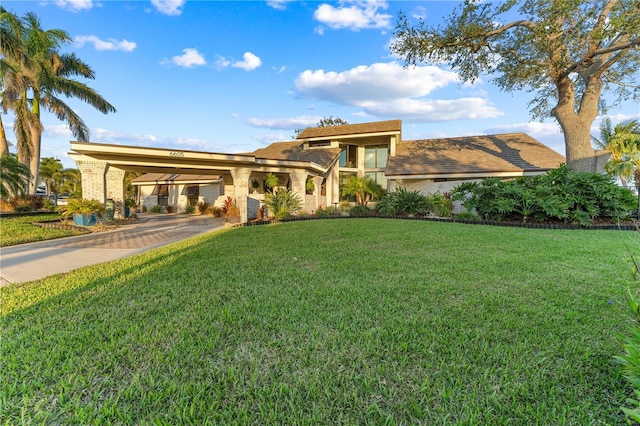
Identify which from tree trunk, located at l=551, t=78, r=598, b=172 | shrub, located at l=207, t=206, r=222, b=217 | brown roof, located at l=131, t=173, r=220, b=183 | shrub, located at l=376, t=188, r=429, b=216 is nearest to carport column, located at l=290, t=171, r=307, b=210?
shrub, located at l=376, t=188, r=429, b=216

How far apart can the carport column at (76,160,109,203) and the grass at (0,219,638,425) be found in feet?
33.7

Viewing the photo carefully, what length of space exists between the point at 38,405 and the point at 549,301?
16.0 feet

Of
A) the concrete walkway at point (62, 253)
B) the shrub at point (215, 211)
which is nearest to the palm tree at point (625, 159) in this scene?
the shrub at point (215, 211)

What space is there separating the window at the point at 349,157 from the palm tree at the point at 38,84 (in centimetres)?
1646

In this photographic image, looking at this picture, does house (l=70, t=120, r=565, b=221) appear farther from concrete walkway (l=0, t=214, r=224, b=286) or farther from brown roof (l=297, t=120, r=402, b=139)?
concrete walkway (l=0, t=214, r=224, b=286)

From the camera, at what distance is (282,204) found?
1421cm

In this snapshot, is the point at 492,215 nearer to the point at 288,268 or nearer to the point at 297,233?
the point at 297,233

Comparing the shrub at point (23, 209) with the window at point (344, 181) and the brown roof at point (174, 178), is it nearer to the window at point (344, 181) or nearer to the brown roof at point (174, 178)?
the brown roof at point (174, 178)

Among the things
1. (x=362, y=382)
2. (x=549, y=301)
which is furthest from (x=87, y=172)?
(x=549, y=301)

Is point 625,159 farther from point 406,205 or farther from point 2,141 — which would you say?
point 2,141

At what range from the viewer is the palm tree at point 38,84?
51.9 ft

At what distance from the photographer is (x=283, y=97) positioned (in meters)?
19.3

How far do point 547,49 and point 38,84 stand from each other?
1045 inches

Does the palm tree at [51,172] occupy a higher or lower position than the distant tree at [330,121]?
lower
